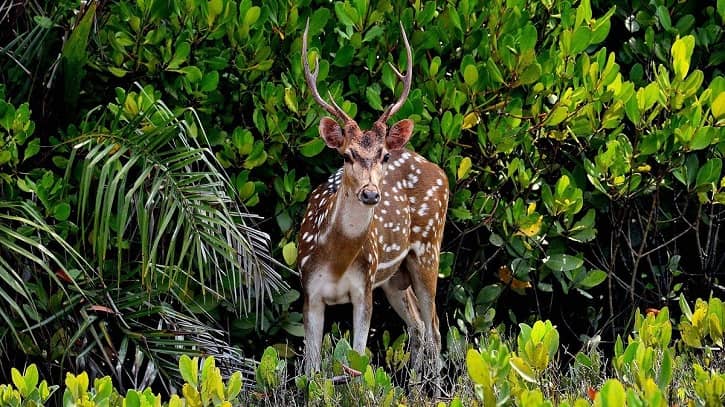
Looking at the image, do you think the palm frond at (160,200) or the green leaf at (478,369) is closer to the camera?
the green leaf at (478,369)

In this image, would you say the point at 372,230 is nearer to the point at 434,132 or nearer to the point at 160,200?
the point at 434,132

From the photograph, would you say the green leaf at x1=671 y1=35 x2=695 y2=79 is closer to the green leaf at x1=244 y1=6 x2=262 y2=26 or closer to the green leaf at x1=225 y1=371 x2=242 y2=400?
the green leaf at x1=244 y1=6 x2=262 y2=26

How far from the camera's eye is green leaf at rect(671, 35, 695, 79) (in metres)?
6.69

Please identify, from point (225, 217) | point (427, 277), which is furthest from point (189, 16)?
point (427, 277)

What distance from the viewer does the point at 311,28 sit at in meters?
6.26

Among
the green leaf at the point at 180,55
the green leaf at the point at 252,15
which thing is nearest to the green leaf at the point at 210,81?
the green leaf at the point at 180,55

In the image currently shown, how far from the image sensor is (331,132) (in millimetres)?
5848

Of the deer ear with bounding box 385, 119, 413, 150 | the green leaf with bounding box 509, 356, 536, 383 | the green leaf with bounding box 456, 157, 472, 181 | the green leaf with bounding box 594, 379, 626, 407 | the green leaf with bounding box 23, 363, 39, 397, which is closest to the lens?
the green leaf with bounding box 594, 379, 626, 407

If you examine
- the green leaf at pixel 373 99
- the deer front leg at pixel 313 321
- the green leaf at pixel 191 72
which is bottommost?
the deer front leg at pixel 313 321

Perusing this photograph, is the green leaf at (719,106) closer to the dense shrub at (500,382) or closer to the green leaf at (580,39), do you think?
the green leaf at (580,39)

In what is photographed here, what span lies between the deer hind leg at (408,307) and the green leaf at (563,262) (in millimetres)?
721

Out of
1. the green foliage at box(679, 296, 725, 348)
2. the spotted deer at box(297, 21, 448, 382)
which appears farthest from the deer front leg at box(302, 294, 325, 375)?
the green foliage at box(679, 296, 725, 348)

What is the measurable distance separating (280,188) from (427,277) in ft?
2.82

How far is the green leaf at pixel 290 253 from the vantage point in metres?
6.32
